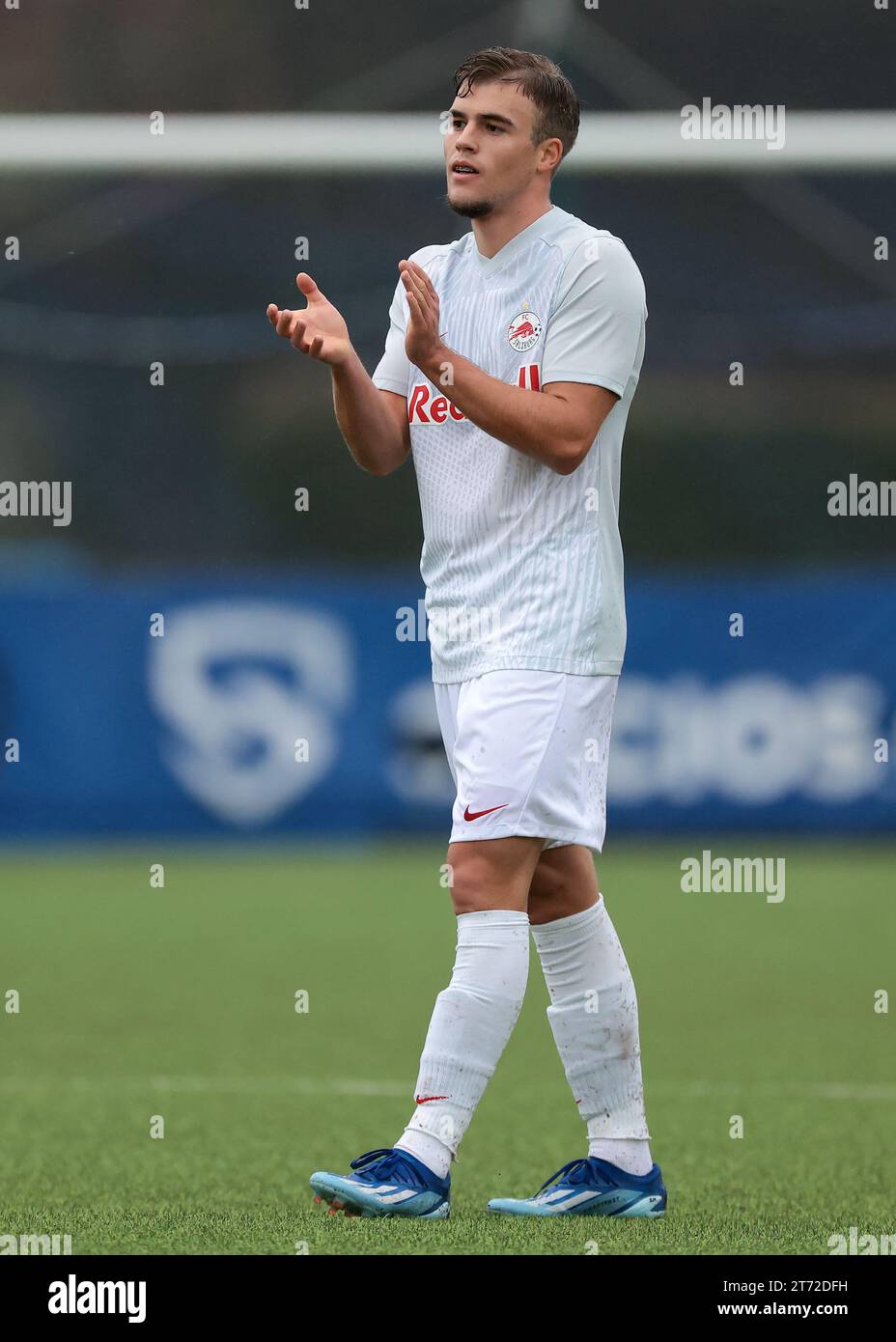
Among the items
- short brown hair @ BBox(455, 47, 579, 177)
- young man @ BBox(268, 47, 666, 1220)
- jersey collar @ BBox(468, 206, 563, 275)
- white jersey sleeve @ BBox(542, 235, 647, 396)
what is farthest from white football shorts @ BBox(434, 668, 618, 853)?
short brown hair @ BBox(455, 47, 579, 177)

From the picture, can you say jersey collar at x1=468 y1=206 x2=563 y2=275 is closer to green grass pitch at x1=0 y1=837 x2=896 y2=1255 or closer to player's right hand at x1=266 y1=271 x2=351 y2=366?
player's right hand at x1=266 y1=271 x2=351 y2=366

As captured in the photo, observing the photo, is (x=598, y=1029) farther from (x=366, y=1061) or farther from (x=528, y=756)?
(x=366, y=1061)

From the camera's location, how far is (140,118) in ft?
30.7

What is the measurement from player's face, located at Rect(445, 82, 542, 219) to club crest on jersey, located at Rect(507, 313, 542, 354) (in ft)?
0.62

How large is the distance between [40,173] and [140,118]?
8.96 ft

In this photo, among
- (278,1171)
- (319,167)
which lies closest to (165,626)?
(319,167)

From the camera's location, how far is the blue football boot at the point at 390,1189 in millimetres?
3346

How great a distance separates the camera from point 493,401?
3.42m

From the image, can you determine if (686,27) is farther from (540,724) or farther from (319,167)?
(540,724)

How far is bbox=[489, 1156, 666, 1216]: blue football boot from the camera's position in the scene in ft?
11.7

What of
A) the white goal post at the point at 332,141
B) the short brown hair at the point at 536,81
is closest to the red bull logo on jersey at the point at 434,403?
the short brown hair at the point at 536,81

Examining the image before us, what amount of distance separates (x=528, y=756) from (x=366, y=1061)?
2.26 meters

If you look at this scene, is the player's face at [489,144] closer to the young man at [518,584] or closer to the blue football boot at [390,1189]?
the young man at [518,584]

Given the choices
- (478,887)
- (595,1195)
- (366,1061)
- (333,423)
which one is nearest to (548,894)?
(478,887)
